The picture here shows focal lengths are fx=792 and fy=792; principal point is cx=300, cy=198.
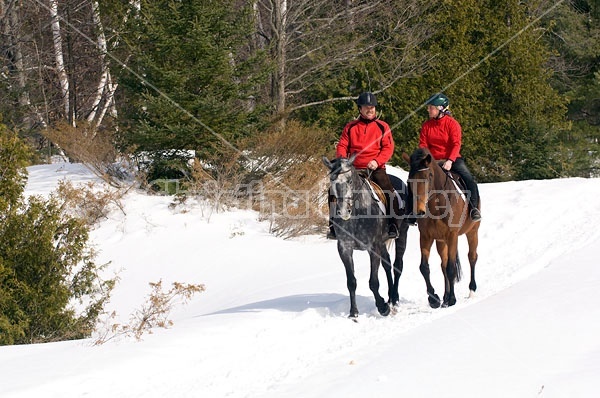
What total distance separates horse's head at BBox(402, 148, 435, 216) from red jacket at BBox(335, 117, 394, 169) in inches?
21.7

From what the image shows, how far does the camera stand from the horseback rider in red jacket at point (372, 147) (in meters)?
10.8

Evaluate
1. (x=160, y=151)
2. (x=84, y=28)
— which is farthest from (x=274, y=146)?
(x=84, y=28)

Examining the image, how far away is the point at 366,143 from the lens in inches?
428

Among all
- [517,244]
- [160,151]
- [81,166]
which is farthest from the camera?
[81,166]

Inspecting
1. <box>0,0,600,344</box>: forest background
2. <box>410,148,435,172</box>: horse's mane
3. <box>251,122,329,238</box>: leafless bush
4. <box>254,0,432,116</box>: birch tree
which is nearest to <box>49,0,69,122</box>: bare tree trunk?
<box>0,0,600,344</box>: forest background

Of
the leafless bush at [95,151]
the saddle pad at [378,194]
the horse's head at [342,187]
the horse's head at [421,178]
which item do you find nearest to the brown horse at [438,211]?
the horse's head at [421,178]

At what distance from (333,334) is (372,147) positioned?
2.75 m

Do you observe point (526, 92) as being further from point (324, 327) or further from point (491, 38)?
point (324, 327)

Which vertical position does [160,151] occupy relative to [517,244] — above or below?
above

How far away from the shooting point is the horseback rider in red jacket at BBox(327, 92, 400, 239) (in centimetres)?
1083

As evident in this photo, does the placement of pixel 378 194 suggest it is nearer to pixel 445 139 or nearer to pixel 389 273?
pixel 389 273

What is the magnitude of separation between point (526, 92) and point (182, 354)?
21434mm

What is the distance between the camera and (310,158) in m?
20.2

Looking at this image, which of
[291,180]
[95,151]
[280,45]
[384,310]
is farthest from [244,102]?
[384,310]
